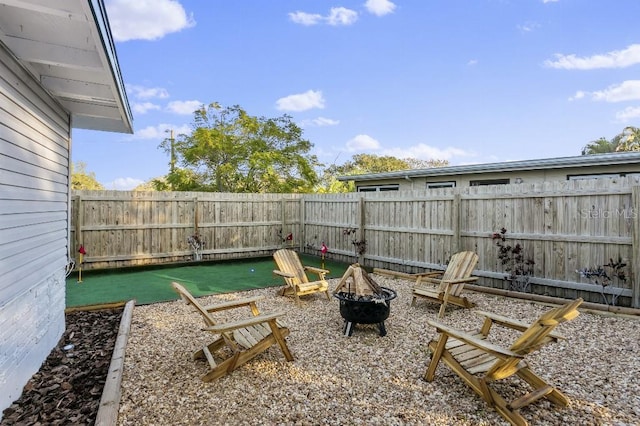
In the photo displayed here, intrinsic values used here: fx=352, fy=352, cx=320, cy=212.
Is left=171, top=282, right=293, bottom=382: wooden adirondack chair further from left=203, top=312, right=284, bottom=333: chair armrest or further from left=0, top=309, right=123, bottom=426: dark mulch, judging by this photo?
left=0, top=309, right=123, bottom=426: dark mulch

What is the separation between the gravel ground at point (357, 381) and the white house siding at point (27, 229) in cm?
80

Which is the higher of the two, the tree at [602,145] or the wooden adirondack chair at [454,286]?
the tree at [602,145]

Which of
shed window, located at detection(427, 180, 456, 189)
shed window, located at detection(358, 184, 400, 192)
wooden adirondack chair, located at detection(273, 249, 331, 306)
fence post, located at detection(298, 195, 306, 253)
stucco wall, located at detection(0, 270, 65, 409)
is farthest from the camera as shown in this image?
shed window, located at detection(358, 184, 400, 192)

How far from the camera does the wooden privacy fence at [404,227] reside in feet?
16.5

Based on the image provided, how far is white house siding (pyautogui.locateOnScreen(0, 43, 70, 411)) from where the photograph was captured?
2.61 metres

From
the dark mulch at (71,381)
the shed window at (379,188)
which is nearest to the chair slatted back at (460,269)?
the dark mulch at (71,381)

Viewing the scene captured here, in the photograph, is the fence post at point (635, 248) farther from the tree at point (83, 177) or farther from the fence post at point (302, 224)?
the tree at point (83, 177)

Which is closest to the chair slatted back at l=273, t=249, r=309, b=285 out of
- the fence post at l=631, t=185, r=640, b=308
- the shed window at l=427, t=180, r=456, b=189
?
the fence post at l=631, t=185, r=640, b=308

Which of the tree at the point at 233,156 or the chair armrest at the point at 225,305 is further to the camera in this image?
the tree at the point at 233,156

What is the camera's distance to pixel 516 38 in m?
12.3

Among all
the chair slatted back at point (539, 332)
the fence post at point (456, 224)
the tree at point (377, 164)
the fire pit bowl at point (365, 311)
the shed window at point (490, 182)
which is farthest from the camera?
the tree at point (377, 164)

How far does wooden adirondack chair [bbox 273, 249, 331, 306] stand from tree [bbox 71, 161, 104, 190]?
61.7ft

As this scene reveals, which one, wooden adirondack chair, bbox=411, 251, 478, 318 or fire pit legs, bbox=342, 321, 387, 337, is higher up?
wooden adirondack chair, bbox=411, 251, 478, 318

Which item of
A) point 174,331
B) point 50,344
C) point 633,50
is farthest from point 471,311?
point 633,50
